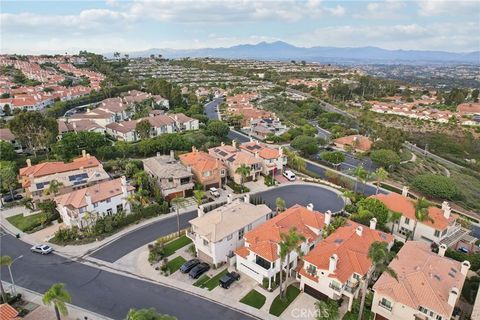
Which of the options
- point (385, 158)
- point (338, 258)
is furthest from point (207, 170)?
point (385, 158)

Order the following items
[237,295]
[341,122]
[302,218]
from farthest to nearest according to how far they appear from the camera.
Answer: [341,122], [302,218], [237,295]

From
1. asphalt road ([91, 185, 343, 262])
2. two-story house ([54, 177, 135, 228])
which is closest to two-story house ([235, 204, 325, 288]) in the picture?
asphalt road ([91, 185, 343, 262])

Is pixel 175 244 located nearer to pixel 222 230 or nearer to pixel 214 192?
pixel 222 230

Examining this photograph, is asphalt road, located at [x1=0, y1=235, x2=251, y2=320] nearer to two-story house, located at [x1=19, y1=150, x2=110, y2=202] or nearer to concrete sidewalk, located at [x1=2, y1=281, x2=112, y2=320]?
concrete sidewalk, located at [x1=2, y1=281, x2=112, y2=320]

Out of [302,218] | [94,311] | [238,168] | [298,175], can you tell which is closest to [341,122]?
→ [298,175]

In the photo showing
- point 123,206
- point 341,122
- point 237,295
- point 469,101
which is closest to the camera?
point 237,295

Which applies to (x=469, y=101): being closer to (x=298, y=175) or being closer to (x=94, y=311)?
(x=298, y=175)
